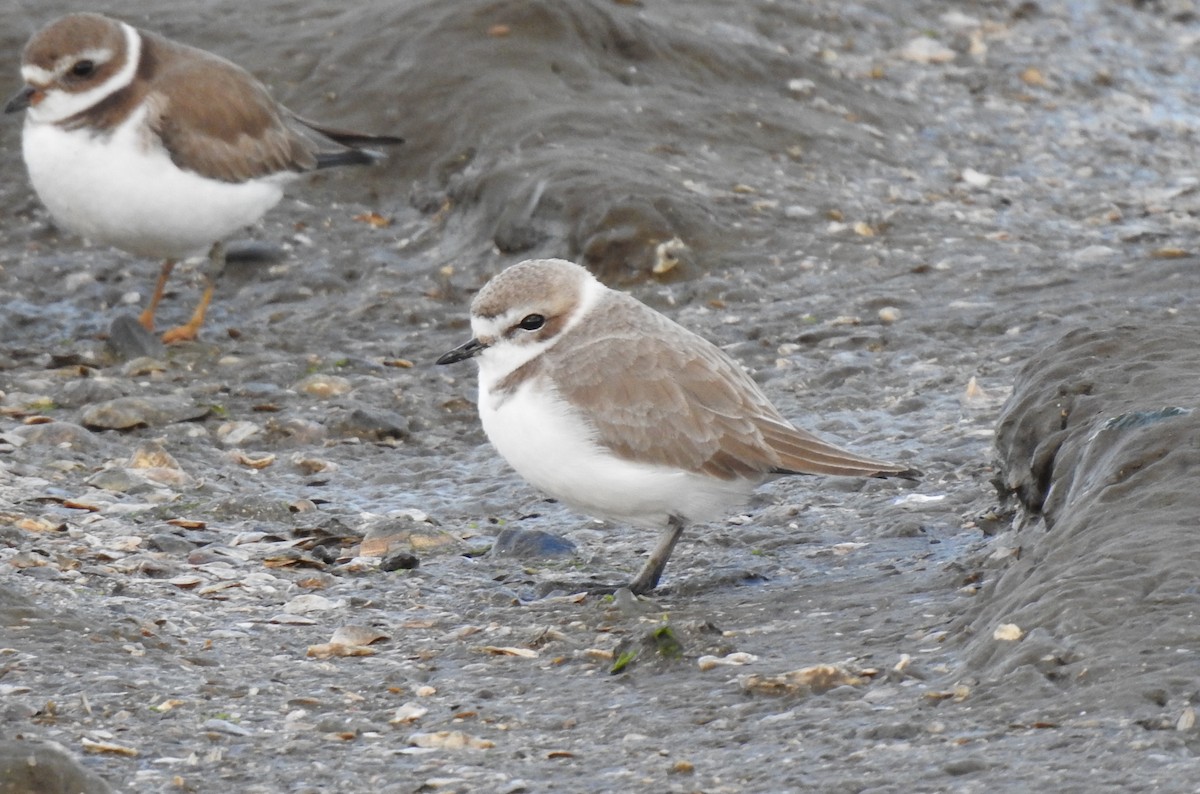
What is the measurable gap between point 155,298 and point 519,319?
11.8ft

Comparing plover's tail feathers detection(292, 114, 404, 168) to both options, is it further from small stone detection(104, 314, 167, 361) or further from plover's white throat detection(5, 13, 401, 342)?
small stone detection(104, 314, 167, 361)

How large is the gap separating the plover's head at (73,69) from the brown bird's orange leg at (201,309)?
1003 millimetres

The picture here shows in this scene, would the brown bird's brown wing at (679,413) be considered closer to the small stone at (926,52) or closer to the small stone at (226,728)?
the small stone at (226,728)

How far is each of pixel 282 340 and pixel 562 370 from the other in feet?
10.6

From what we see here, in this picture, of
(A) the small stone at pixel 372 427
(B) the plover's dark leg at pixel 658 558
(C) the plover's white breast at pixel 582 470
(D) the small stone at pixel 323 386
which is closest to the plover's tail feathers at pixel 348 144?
(D) the small stone at pixel 323 386

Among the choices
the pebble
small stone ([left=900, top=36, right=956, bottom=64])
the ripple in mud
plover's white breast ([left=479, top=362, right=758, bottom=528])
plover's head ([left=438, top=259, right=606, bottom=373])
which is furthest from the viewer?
small stone ([left=900, top=36, right=956, bottom=64])

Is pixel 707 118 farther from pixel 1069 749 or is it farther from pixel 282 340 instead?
pixel 1069 749

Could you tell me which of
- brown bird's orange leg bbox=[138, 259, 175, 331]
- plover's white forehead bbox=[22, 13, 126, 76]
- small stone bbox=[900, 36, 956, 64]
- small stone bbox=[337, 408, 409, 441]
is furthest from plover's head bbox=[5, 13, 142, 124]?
small stone bbox=[900, 36, 956, 64]

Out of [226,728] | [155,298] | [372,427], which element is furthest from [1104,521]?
[155,298]

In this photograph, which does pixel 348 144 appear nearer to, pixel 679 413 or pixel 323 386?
pixel 323 386

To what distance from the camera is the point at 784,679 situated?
4.14 meters

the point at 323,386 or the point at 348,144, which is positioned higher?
the point at 348,144

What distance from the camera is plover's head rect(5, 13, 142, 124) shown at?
25.4ft

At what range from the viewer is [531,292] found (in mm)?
5312
